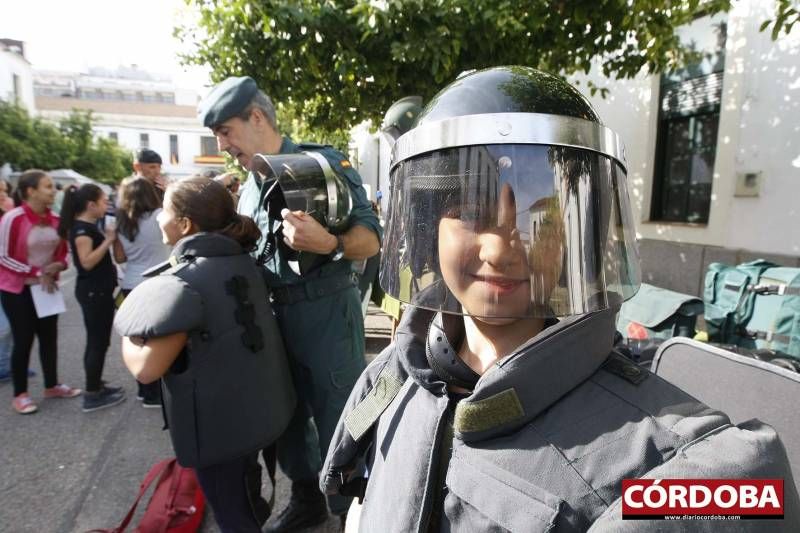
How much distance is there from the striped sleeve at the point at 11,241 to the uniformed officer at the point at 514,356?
3.61 meters

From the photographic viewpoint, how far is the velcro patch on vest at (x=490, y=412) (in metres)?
0.74

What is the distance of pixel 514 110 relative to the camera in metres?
0.90

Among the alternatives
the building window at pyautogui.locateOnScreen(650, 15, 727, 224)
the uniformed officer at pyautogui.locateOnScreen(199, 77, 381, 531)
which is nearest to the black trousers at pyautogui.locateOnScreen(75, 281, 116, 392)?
the uniformed officer at pyautogui.locateOnScreen(199, 77, 381, 531)

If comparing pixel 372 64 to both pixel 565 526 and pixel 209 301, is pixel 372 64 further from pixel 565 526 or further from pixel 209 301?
pixel 565 526

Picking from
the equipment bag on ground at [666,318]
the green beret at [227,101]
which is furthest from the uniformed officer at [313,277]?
the equipment bag on ground at [666,318]

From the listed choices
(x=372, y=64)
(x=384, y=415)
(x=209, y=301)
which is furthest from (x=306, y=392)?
(x=372, y=64)

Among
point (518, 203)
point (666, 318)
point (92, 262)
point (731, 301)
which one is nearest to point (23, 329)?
point (92, 262)

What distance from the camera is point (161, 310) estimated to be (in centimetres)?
167

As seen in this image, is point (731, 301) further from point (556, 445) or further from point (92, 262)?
point (92, 262)

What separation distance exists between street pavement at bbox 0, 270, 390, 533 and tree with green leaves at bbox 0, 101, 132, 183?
24128 mm

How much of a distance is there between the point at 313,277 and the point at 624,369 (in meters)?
1.46

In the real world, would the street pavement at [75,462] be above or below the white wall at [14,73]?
below

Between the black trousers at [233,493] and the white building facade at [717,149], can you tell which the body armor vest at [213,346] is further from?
the white building facade at [717,149]

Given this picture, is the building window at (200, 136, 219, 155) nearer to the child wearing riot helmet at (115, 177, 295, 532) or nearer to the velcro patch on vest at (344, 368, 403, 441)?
the child wearing riot helmet at (115, 177, 295, 532)
